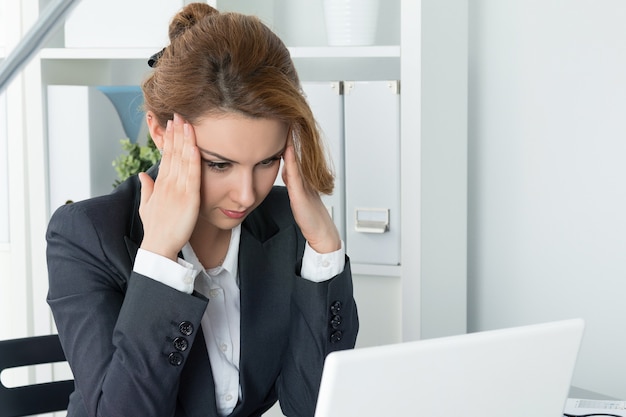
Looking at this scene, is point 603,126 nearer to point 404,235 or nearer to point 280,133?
point 404,235

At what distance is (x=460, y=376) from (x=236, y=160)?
0.62 metres

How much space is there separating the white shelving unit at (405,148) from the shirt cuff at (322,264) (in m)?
0.49

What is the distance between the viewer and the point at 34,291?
2.53 meters

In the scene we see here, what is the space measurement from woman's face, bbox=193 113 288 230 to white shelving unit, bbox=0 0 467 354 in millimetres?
671

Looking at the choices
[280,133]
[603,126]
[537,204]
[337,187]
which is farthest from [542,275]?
[280,133]

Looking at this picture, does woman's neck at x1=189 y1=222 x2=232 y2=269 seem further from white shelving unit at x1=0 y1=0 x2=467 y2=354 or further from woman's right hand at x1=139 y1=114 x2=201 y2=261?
white shelving unit at x1=0 y1=0 x2=467 y2=354

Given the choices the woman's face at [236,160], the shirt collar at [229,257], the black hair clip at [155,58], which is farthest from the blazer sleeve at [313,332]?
the black hair clip at [155,58]

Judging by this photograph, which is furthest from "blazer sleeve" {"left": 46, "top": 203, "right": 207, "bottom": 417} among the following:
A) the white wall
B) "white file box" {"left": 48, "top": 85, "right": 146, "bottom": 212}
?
the white wall

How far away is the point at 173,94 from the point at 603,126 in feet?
3.67

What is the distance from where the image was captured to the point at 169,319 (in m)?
1.51

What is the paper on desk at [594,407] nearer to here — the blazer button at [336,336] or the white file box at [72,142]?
the blazer button at [336,336]

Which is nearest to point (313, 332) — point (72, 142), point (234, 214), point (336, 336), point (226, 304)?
point (336, 336)

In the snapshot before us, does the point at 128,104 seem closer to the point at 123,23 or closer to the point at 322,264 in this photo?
the point at 123,23

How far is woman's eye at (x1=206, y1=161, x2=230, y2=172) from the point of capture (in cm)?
156
